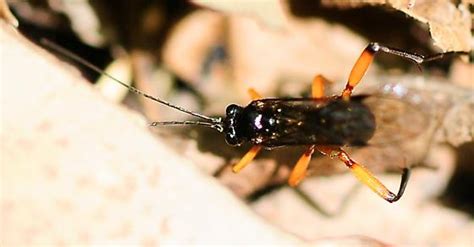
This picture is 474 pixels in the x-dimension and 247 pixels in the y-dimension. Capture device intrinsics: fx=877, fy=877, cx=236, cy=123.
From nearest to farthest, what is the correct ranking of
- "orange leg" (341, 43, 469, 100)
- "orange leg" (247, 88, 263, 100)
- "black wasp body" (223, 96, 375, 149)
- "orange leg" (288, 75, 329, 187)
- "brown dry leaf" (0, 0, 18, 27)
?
"brown dry leaf" (0, 0, 18, 27), "black wasp body" (223, 96, 375, 149), "orange leg" (341, 43, 469, 100), "orange leg" (288, 75, 329, 187), "orange leg" (247, 88, 263, 100)

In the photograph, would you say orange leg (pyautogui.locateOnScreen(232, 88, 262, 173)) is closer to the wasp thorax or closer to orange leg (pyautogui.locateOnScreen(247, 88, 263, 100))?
the wasp thorax

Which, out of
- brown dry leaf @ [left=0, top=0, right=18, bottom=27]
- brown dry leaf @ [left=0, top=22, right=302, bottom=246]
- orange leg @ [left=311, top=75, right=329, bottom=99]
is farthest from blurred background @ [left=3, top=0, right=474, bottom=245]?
brown dry leaf @ [left=0, top=22, right=302, bottom=246]

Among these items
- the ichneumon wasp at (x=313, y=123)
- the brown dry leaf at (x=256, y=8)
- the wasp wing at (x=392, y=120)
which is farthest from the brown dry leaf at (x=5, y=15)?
the wasp wing at (x=392, y=120)

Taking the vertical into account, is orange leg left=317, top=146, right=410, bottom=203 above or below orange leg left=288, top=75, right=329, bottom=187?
below

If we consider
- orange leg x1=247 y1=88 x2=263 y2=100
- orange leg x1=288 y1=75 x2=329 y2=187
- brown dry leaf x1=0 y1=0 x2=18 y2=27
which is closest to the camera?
brown dry leaf x1=0 y1=0 x2=18 y2=27

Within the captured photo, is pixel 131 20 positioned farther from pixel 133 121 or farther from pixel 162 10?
pixel 133 121

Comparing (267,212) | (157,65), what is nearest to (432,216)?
(267,212)

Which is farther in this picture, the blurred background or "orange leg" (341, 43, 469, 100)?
the blurred background

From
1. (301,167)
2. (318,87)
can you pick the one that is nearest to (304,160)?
(301,167)
